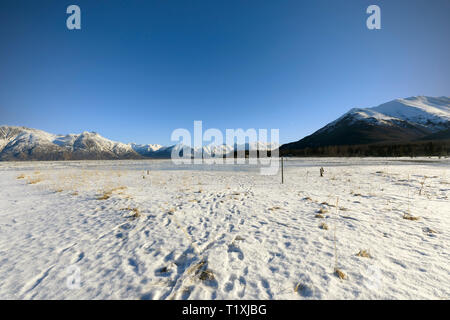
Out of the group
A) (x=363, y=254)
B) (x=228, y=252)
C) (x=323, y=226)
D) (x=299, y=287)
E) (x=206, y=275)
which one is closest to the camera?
(x=299, y=287)

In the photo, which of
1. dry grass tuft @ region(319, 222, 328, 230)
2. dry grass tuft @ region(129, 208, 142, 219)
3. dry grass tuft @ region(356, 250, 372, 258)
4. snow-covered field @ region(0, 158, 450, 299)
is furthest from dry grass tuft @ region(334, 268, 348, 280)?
dry grass tuft @ region(129, 208, 142, 219)

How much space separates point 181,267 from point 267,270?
188 centimetres

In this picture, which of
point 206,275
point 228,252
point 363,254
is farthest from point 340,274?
point 206,275

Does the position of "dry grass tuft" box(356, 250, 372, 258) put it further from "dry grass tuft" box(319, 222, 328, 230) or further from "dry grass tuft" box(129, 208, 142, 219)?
"dry grass tuft" box(129, 208, 142, 219)

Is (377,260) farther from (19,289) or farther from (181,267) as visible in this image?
(19,289)

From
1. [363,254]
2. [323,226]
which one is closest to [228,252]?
[363,254]

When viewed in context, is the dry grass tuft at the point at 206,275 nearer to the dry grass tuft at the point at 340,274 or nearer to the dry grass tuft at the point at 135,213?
the dry grass tuft at the point at 340,274

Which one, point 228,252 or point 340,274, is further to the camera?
point 228,252

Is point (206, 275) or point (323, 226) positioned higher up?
point (323, 226)

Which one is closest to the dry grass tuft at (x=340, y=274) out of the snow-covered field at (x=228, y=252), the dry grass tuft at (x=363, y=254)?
the snow-covered field at (x=228, y=252)

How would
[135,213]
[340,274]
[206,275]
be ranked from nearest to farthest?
[340,274]
[206,275]
[135,213]

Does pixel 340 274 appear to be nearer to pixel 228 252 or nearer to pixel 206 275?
pixel 228 252

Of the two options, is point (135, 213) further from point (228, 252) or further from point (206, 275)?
point (206, 275)
